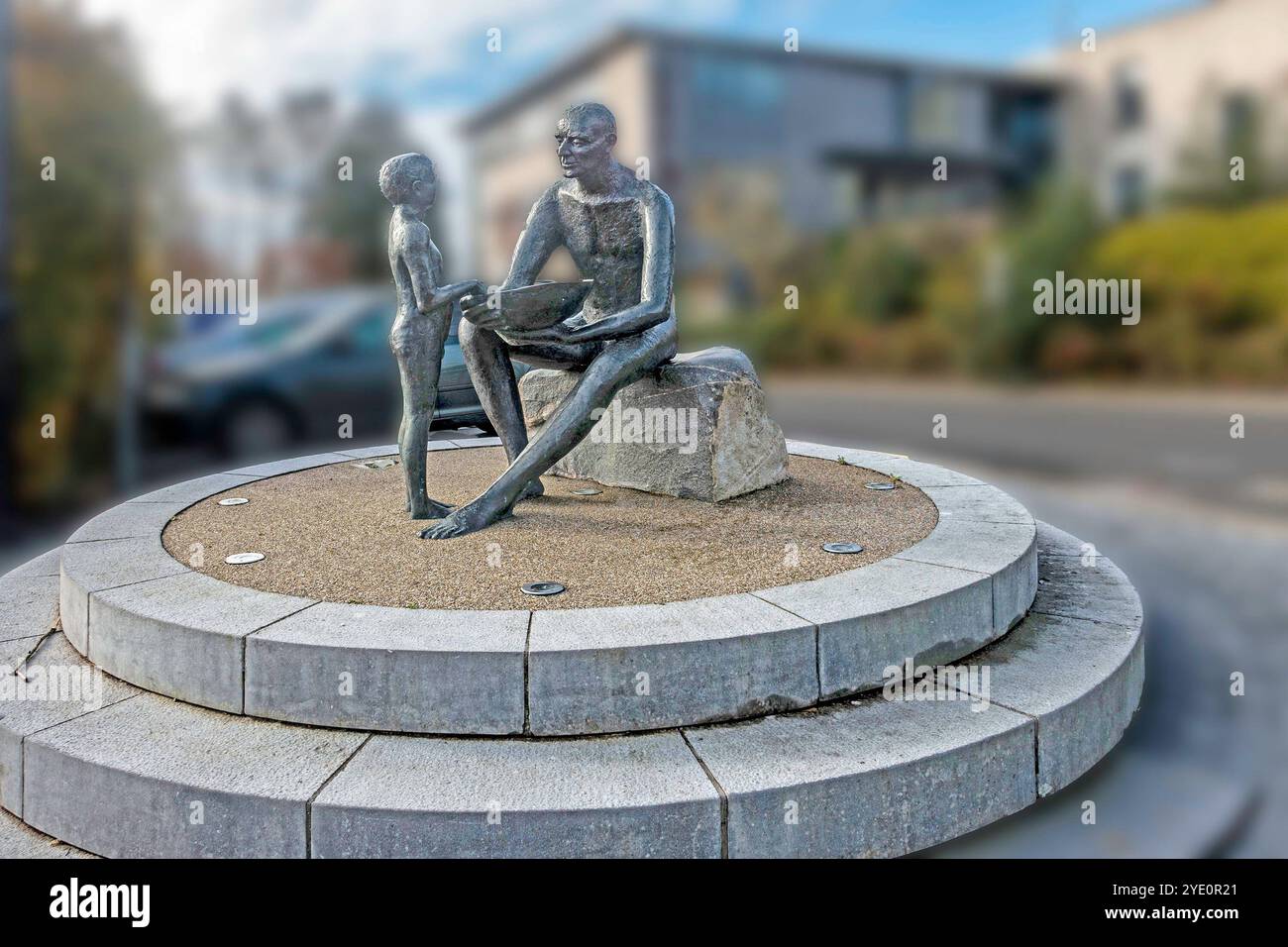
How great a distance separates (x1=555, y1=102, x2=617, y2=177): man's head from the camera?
5145mm

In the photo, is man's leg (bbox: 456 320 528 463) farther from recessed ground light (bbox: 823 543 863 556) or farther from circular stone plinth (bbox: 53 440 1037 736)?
recessed ground light (bbox: 823 543 863 556)

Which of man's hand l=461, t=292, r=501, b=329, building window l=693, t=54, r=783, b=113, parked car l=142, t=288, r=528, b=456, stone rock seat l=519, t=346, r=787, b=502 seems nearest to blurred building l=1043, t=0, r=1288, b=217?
building window l=693, t=54, r=783, b=113

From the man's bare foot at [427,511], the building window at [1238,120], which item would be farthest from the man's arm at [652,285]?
the building window at [1238,120]

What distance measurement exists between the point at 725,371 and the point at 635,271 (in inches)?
30.7

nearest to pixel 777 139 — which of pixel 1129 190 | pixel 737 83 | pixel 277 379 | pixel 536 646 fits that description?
pixel 737 83

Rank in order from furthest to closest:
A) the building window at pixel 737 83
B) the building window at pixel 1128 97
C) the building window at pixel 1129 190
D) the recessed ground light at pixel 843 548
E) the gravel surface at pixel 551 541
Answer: the building window at pixel 1128 97 < the building window at pixel 1129 190 < the building window at pixel 737 83 < the recessed ground light at pixel 843 548 < the gravel surface at pixel 551 541

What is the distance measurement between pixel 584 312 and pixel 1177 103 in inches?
791

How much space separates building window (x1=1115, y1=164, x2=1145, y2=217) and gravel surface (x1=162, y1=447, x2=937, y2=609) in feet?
53.3

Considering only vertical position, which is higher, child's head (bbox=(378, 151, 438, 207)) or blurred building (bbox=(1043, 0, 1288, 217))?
blurred building (bbox=(1043, 0, 1288, 217))

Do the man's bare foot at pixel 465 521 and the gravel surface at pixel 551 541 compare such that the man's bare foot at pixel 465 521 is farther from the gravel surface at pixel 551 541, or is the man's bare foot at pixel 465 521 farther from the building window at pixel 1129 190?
the building window at pixel 1129 190

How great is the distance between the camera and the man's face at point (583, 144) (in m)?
5.14

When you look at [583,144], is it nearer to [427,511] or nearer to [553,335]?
[553,335]

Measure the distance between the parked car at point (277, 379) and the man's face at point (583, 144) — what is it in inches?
Answer: 236
